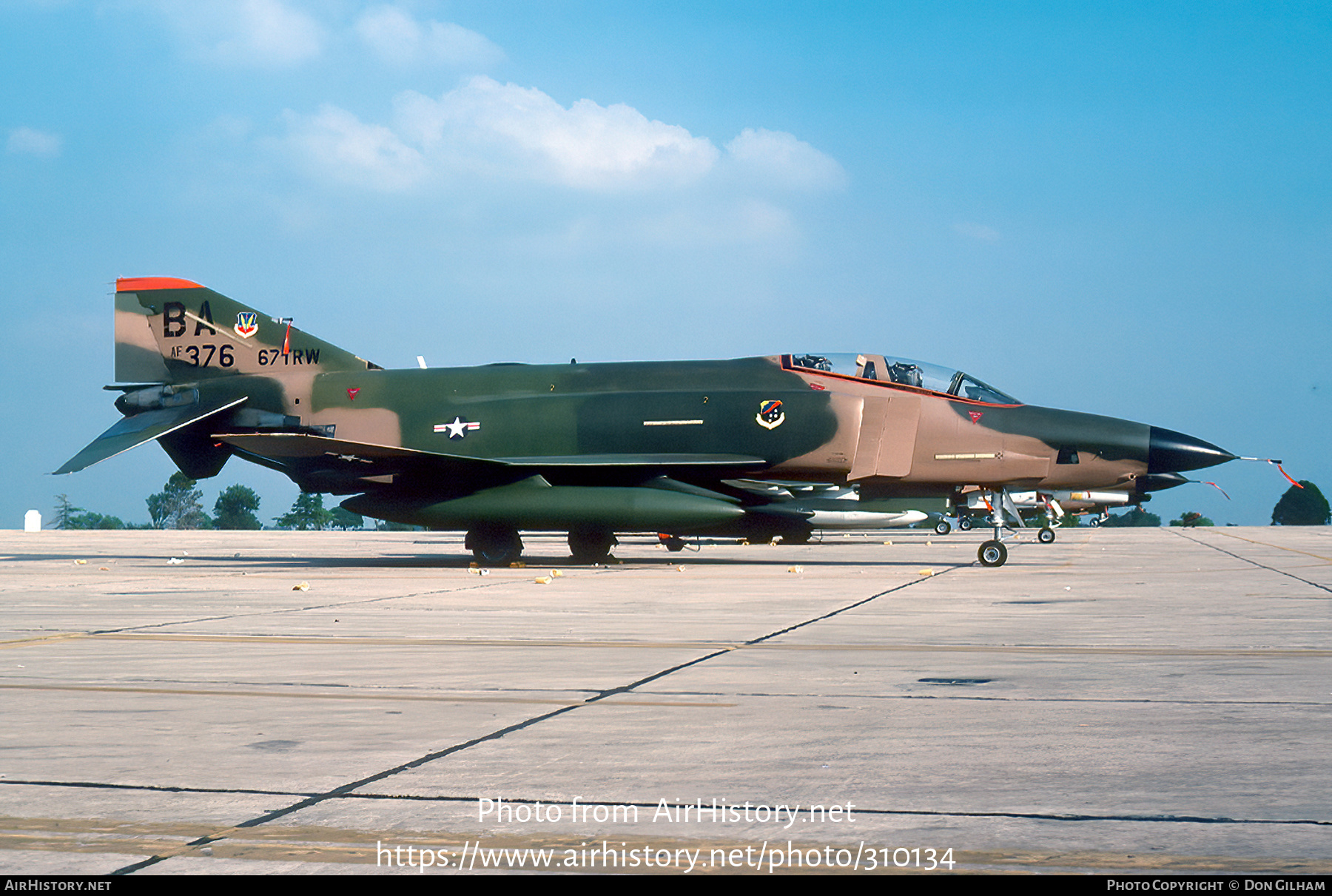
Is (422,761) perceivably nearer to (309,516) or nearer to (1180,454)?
(1180,454)

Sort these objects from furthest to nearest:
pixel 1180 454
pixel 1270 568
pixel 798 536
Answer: pixel 798 536 → pixel 1270 568 → pixel 1180 454

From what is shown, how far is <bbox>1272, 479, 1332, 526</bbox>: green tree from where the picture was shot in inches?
3501

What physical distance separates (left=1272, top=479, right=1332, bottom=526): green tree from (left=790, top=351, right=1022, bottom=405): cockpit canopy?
80.2 metres

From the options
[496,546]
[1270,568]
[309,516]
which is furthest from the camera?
[309,516]

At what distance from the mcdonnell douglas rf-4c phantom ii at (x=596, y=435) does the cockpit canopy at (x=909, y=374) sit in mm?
28

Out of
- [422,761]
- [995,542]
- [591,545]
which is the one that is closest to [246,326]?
[591,545]

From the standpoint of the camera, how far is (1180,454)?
16703 millimetres

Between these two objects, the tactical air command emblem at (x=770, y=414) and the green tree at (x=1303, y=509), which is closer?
the tactical air command emblem at (x=770, y=414)

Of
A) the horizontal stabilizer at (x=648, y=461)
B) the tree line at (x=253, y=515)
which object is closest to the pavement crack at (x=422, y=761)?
the horizontal stabilizer at (x=648, y=461)

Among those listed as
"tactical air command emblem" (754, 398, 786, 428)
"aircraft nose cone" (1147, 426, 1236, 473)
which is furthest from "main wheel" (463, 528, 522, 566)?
"aircraft nose cone" (1147, 426, 1236, 473)

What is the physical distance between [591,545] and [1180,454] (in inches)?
355

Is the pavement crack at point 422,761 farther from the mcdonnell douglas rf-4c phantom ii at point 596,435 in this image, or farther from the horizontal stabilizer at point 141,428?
the horizontal stabilizer at point 141,428

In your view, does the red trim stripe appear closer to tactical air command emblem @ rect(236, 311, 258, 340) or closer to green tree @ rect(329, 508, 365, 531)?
tactical air command emblem @ rect(236, 311, 258, 340)

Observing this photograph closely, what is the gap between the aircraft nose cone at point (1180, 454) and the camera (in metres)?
16.7
